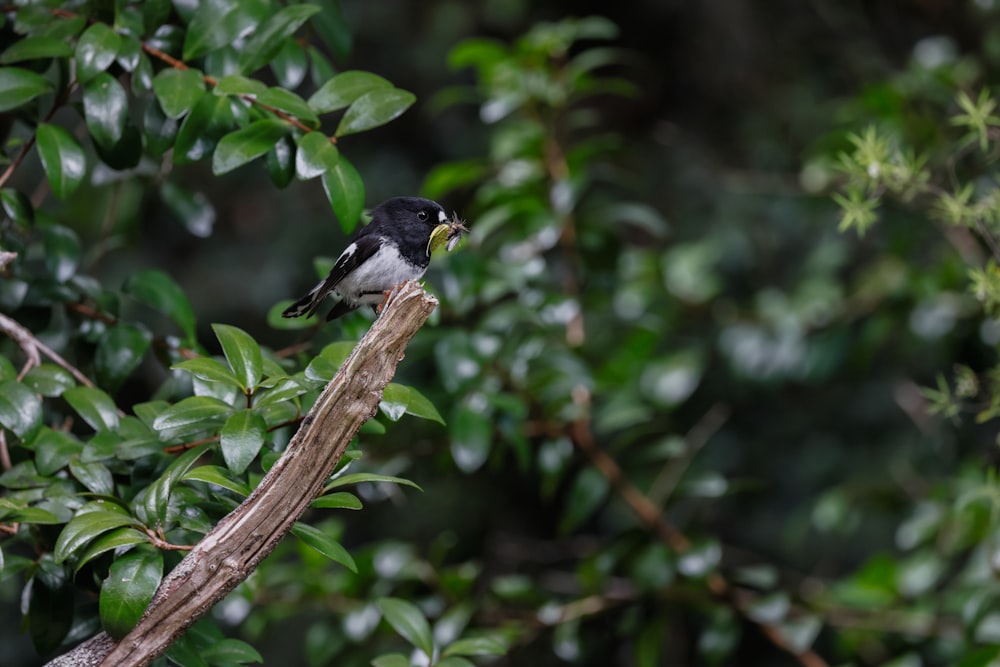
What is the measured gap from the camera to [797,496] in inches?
186

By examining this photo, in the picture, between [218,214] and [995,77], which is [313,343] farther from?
[218,214]

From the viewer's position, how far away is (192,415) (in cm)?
158

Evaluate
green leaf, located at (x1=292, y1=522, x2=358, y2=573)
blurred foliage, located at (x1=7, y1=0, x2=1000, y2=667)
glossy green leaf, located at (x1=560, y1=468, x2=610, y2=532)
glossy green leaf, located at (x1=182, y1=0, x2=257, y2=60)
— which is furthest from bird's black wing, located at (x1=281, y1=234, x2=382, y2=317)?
glossy green leaf, located at (x1=560, y1=468, x2=610, y2=532)

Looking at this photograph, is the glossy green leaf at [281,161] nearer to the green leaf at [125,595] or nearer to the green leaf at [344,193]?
the green leaf at [344,193]

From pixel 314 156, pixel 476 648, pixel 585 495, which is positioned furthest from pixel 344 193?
pixel 585 495

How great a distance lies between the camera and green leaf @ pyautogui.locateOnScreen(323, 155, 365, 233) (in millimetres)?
1748

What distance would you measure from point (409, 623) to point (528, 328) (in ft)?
2.94

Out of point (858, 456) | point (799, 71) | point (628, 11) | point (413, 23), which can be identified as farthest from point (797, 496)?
point (413, 23)

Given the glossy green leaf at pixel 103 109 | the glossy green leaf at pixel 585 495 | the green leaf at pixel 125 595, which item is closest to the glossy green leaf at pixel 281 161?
the glossy green leaf at pixel 103 109

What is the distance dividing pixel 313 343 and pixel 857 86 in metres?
3.48

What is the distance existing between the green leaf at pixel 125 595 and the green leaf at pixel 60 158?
2.45 ft

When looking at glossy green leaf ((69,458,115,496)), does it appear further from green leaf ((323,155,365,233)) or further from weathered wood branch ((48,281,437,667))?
green leaf ((323,155,365,233))

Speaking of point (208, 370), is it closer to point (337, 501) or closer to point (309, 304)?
point (337, 501)

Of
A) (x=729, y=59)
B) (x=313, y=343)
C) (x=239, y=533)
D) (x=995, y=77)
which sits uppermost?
(x=239, y=533)
